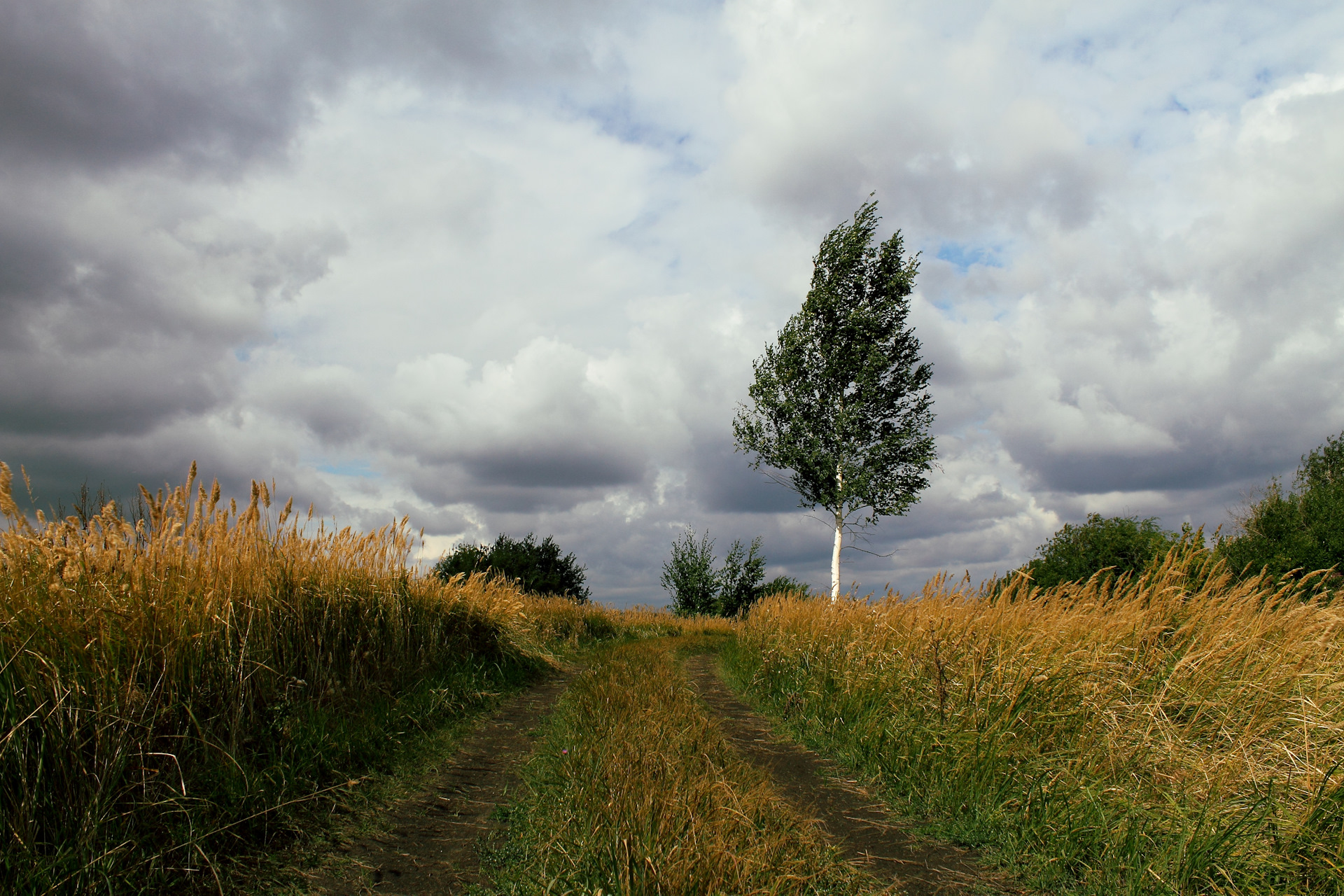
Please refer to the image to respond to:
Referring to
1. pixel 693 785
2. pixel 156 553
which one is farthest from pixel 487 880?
pixel 156 553

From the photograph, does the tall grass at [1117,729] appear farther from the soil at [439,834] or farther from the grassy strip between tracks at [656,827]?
the soil at [439,834]

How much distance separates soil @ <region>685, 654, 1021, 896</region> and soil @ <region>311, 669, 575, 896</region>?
2.14 meters

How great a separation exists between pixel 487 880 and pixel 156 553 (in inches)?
135

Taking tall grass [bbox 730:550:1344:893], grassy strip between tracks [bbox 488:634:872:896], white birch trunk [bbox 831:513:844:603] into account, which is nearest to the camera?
grassy strip between tracks [bbox 488:634:872:896]

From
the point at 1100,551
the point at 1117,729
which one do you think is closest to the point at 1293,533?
the point at 1100,551

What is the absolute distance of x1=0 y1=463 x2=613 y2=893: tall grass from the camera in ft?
10.1

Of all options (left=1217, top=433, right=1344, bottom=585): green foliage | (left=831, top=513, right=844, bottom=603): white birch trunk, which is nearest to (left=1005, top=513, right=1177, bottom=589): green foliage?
(left=1217, top=433, right=1344, bottom=585): green foliage

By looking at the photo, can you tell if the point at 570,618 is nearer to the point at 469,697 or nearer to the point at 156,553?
the point at 469,697

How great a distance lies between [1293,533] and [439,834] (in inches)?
1415

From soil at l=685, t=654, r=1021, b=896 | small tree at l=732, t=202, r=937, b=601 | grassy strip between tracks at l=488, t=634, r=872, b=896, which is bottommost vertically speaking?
soil at l=685, t=654, r=1021, b=896

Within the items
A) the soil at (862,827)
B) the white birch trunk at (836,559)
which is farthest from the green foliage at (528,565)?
the soil at (862,827)

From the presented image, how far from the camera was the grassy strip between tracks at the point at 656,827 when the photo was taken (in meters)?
2.94

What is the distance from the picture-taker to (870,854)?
153 inches

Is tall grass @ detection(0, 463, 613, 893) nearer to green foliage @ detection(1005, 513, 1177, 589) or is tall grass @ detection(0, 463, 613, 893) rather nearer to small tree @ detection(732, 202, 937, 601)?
small tree @ detection(732, 202, 937, 601)
